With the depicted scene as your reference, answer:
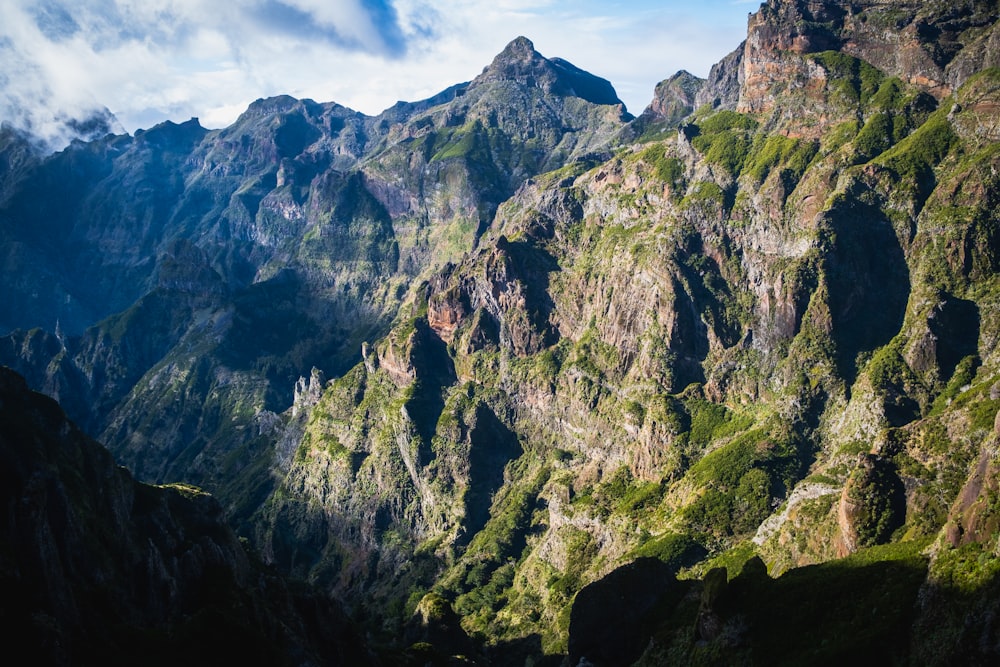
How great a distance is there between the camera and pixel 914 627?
81.1 meters

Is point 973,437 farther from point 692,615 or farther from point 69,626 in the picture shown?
point 69,626

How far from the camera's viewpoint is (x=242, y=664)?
9638 centimetres

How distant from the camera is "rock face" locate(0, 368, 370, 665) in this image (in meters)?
93.1

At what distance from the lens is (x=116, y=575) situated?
12031 centimetres

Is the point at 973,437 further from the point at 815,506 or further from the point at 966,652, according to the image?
the point at 966,652

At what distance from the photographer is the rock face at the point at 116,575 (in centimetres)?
9312

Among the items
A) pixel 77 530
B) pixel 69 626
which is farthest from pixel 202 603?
pixel 69 626

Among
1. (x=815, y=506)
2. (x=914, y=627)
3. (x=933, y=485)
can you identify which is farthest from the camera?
(x=815, y=506)

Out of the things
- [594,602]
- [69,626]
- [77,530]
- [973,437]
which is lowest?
[594,602]

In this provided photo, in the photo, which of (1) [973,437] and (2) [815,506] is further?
(2) [815,506]

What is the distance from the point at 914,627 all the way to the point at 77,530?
125m

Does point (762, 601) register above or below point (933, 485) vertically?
below

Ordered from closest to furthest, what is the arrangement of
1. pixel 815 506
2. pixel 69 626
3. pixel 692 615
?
pixel 69 626, pixel 692 615, pixel 815 506

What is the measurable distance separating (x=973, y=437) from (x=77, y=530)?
Answer: 176747 millimetres
